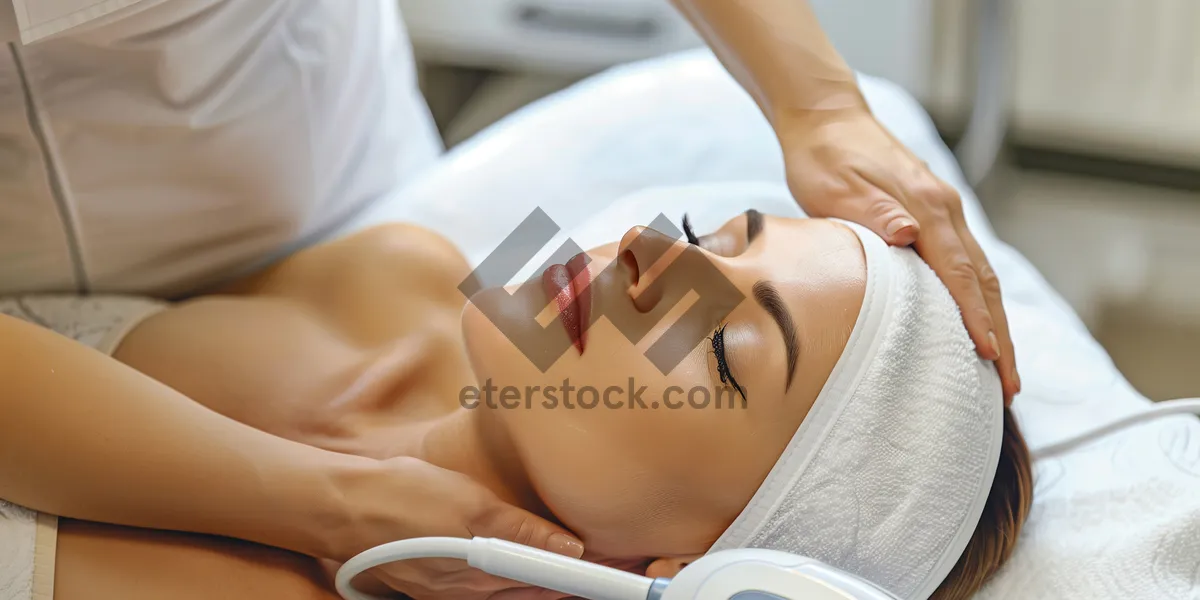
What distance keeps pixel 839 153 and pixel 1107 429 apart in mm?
436

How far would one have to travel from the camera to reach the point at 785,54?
120 cm

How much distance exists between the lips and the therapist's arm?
31cm

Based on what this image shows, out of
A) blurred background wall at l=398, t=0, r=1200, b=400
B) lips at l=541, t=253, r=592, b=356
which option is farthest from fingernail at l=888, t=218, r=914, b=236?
blurred background wall at l=398, t=0, r=1200, b=400

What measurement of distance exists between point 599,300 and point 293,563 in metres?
0.39

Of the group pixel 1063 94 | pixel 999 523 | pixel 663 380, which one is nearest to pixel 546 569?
pixel 663 380

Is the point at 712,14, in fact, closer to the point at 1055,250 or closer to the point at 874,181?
the point at 874,181

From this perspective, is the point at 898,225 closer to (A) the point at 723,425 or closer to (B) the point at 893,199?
(B) the point at 893,199

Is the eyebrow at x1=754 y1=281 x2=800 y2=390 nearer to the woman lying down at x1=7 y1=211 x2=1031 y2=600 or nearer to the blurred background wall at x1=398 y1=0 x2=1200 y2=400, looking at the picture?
the woman lying down at x1=7 y1=211 x2=1031 y2=600

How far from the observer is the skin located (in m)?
0.94

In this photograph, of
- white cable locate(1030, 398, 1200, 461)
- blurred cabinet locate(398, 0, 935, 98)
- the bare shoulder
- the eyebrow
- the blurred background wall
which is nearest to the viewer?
the eyebrow

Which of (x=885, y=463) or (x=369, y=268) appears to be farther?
(x=369, y=268)

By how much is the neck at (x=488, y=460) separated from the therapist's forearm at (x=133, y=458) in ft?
0.37

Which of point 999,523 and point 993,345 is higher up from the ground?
point 993,345

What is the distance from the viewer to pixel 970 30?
7.79ft
